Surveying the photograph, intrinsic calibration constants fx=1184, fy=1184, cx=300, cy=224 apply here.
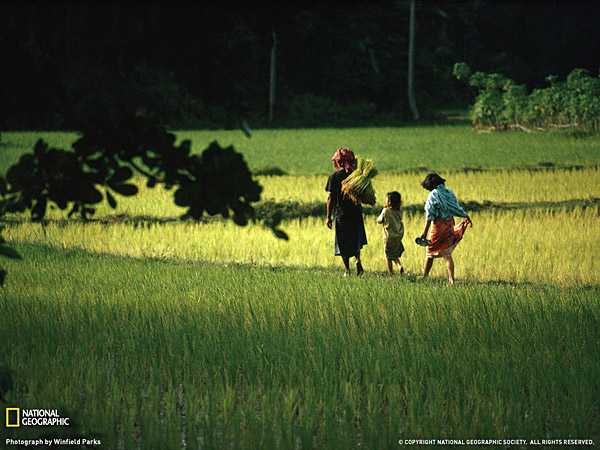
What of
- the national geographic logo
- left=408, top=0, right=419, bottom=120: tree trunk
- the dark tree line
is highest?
left=408, top=0, right=419, bottom=120: tree trunk

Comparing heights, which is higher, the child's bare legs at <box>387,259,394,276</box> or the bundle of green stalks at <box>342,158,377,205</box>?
the bundle of green stalks at <box>342,158,377,205</box>

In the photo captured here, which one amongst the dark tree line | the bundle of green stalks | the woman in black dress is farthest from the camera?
the woman in black dress

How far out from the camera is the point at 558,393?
5773 mm

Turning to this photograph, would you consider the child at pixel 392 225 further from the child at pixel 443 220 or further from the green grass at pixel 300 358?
the green grass at pixel 300 358

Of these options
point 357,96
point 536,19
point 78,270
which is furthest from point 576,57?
point 78,270

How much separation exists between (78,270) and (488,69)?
5071 centimetres

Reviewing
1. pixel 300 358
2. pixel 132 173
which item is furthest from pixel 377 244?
pixel 132 173

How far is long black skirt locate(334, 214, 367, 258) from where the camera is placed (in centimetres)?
1063

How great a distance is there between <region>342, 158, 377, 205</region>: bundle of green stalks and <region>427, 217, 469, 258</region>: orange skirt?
0.62 m

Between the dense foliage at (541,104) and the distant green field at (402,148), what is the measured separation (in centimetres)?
112

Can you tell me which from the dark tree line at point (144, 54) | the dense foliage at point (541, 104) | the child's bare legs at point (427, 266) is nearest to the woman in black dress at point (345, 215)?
the child's bare legs at point (427, 266)

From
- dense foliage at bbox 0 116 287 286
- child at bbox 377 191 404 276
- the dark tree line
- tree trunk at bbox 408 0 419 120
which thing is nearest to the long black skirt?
child at bbox 377 191 404 276

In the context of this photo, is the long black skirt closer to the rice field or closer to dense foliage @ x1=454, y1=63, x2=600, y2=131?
the rice field

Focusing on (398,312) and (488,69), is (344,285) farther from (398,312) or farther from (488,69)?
(488,69)
